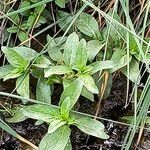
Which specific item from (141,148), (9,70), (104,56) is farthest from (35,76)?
(141,148)

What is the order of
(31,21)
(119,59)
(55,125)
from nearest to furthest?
(55,125)
(119,59)
(31,21)

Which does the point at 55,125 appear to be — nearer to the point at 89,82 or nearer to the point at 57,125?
the point at 57,125

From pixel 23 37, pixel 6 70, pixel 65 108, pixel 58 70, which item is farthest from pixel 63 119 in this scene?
pixel 23 37

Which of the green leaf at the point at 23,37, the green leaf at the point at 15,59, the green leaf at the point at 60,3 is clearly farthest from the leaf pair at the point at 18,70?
the green leaf at the point at 60,3

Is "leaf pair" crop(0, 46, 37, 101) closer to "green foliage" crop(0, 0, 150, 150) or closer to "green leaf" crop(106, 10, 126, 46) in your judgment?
"green foliage" crop(0, 0, 150, 150)

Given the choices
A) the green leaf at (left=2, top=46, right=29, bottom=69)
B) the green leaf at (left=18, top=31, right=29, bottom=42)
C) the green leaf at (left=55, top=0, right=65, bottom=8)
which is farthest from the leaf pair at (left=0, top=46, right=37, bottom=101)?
the green leaf at (left=55, top=0, right=65, bottom=8)

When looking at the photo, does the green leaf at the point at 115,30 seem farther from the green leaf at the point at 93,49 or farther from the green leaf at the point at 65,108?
the green leaf at the point at 65,108

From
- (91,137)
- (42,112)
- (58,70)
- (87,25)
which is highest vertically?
(87,25)

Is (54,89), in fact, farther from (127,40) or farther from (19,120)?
(127,40)
